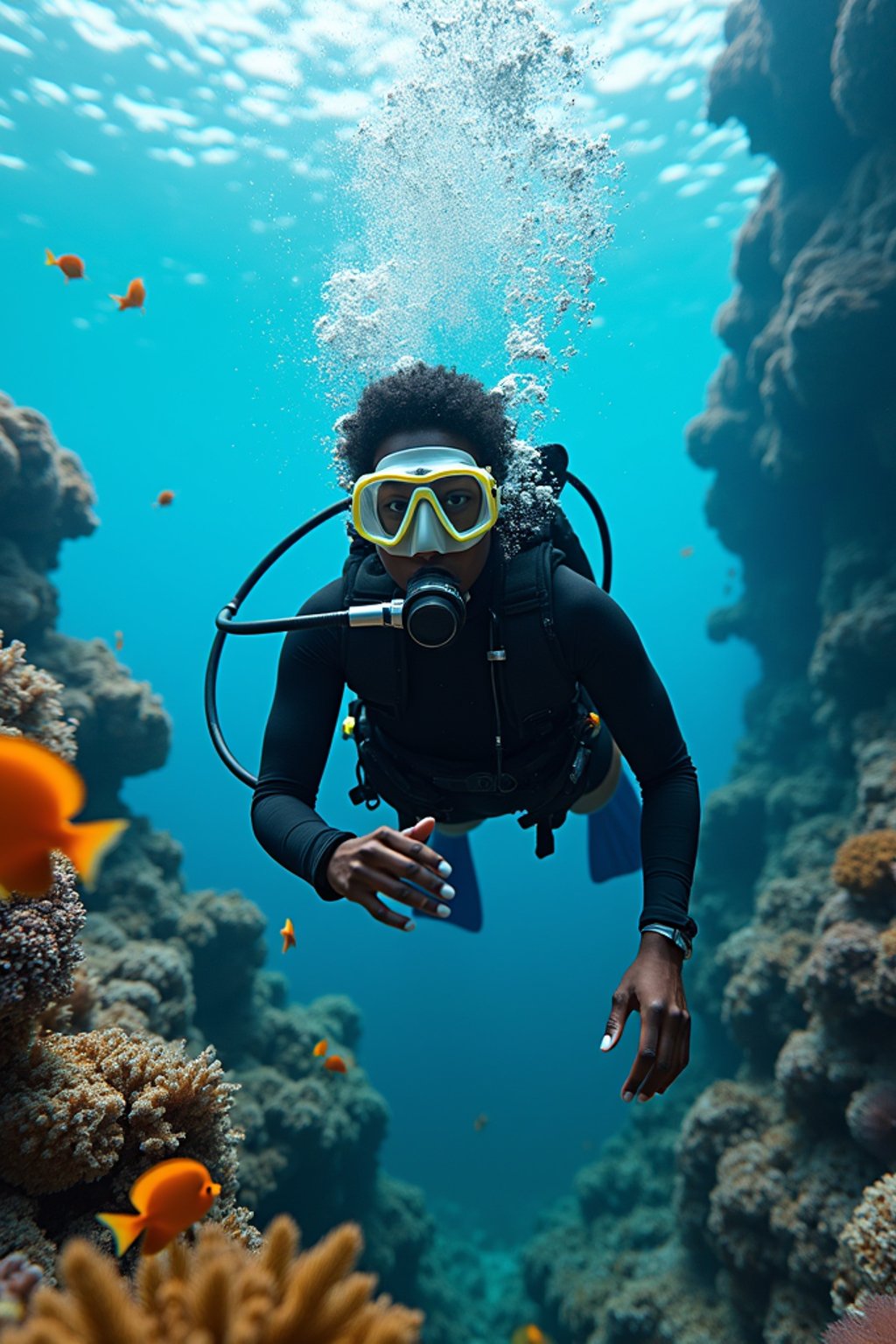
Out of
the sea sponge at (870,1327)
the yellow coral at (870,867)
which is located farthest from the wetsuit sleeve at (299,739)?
the yellow coral at (870,867)

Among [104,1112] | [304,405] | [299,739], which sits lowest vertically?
[104,1112]

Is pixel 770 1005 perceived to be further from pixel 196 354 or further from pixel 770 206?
pixel 196 354

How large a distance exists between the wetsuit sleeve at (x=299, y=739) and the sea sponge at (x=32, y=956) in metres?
0.80

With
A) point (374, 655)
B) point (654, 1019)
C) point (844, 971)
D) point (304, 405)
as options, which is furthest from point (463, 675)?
point (304, 405)

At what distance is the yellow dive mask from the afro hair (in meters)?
0.22

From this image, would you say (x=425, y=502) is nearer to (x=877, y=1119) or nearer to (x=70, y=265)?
(x=877, y=1119)

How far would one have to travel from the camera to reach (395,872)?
5.98 feet

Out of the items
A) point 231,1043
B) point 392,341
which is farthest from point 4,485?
point 231,1043

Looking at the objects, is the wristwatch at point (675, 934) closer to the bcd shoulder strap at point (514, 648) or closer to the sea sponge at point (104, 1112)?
the bcd shoulder strap at point (514, 648)

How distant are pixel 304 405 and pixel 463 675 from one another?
22.0 m

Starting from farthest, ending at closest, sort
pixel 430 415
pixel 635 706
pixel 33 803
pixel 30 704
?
pixel 30 704 → pixel 430 415 → pixel 635 706 → pixel 33 803

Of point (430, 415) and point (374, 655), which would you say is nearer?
point (374, 655)

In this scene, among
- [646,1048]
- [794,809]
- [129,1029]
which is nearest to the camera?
[646,1048]

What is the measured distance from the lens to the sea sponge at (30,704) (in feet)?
12.3
